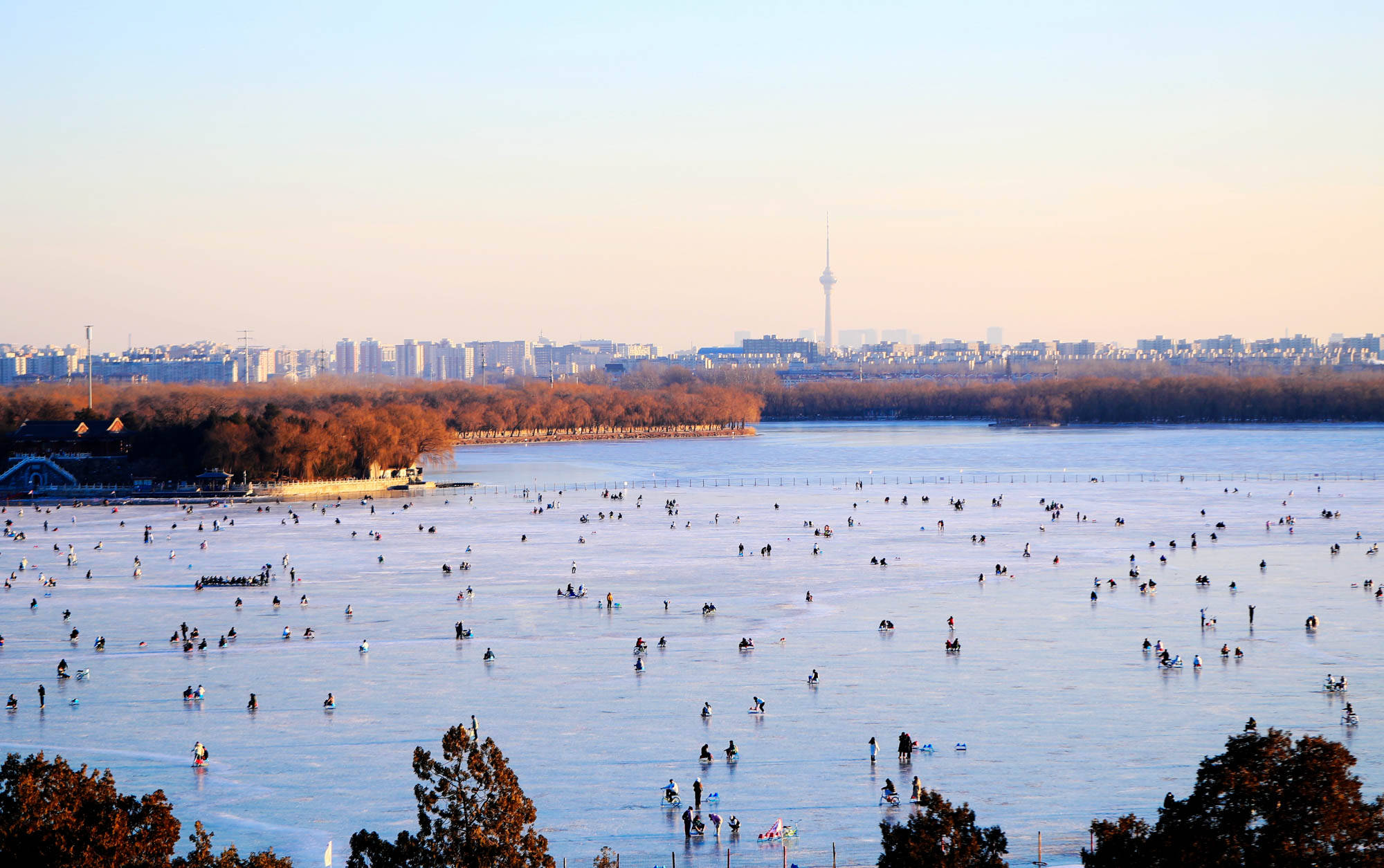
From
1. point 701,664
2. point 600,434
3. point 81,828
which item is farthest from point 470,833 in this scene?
point 600,434

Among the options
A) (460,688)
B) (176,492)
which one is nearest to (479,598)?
(460,688)

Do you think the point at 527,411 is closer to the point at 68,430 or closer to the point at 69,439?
the point at 68,430

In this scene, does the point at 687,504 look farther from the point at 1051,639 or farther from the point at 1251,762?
the point at 1251,762

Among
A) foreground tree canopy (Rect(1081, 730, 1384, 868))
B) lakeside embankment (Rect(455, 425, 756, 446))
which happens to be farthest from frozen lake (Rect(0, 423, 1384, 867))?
lakeside embankment (Rect(455, 425, 756, 446))

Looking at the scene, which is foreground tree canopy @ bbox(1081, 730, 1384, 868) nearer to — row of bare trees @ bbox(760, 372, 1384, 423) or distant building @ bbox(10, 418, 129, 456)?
distant building @ bbox(10, 418, 129, 456)

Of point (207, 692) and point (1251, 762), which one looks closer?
point (1251, 762)

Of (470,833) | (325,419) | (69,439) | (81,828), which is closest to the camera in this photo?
(470,833)
